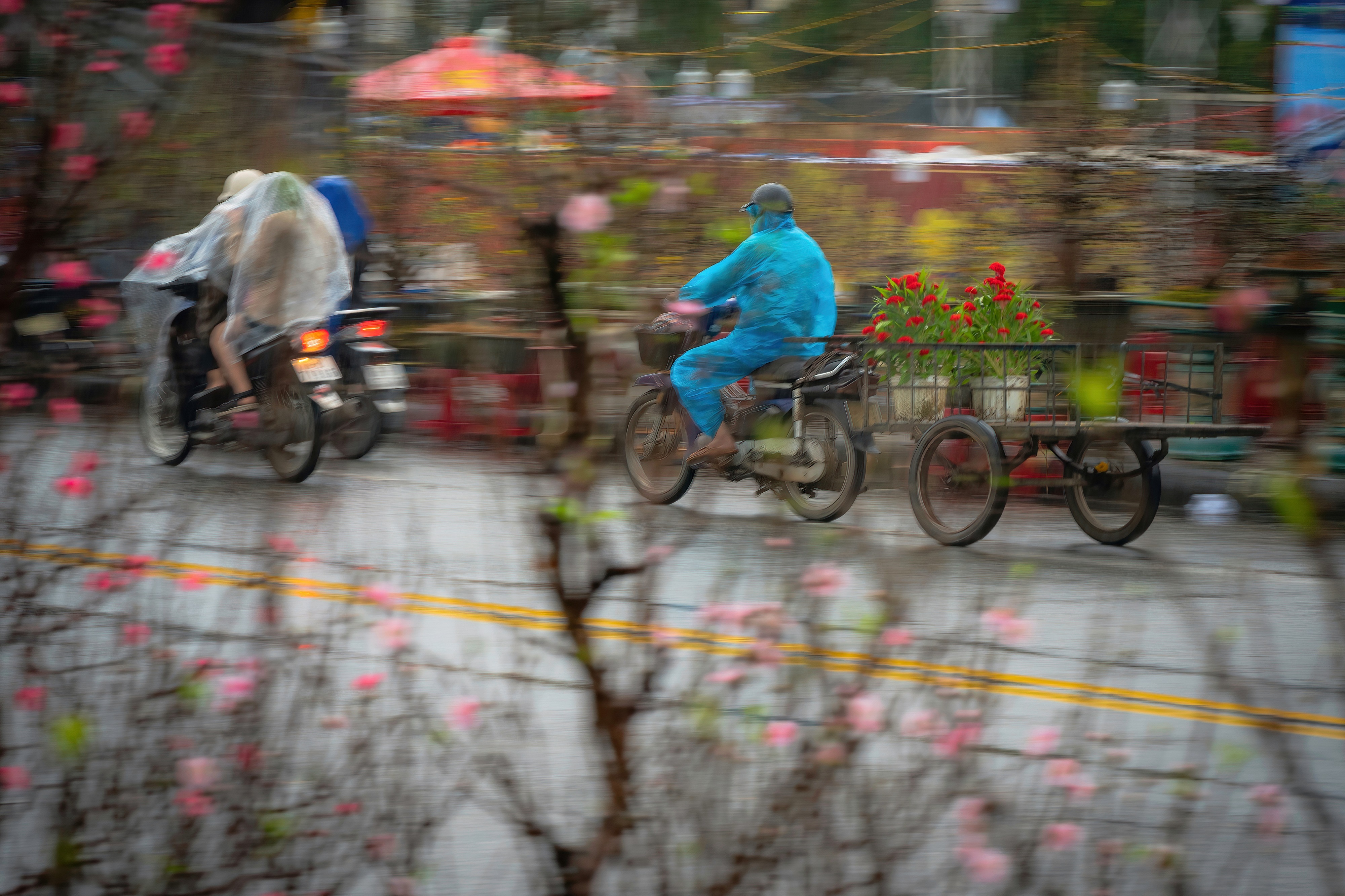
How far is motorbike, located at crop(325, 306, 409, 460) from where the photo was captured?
39.0 ft

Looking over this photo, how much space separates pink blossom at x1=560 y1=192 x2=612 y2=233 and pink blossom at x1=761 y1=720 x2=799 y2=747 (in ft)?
3.57

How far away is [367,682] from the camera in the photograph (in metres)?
3.50

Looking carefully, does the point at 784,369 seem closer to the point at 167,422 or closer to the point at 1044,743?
the point at 167,422

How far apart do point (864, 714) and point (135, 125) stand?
2148 millimetres

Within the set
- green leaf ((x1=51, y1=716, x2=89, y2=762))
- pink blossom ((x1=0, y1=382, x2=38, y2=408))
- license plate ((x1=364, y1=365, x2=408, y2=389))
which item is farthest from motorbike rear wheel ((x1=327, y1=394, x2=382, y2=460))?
green leaf ((x1=51, y1=716, x2=89, y2=762))

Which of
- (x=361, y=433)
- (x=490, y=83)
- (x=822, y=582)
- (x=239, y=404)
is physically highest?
(x=490, y=83)

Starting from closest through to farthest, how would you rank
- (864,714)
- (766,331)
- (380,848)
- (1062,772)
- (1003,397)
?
(864,714)
(1062,772)
(380,848)
(1003,397)
(766,331)

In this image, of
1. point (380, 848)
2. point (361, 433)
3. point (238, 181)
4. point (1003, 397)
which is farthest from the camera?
point (361, 433)

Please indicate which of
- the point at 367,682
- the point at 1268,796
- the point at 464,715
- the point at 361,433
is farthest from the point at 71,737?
the point at 361,433

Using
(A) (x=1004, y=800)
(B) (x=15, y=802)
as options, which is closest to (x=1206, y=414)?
(A) (x=1004, y=800)

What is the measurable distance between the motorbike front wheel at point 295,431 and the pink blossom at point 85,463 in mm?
7242

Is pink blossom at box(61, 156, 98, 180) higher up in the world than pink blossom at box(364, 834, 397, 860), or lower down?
higher up

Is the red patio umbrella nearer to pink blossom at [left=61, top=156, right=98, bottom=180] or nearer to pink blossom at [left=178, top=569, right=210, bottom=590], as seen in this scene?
pink blossom at [left=61, top=156, right=98, bottom=180]

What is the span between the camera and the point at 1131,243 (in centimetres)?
1386
